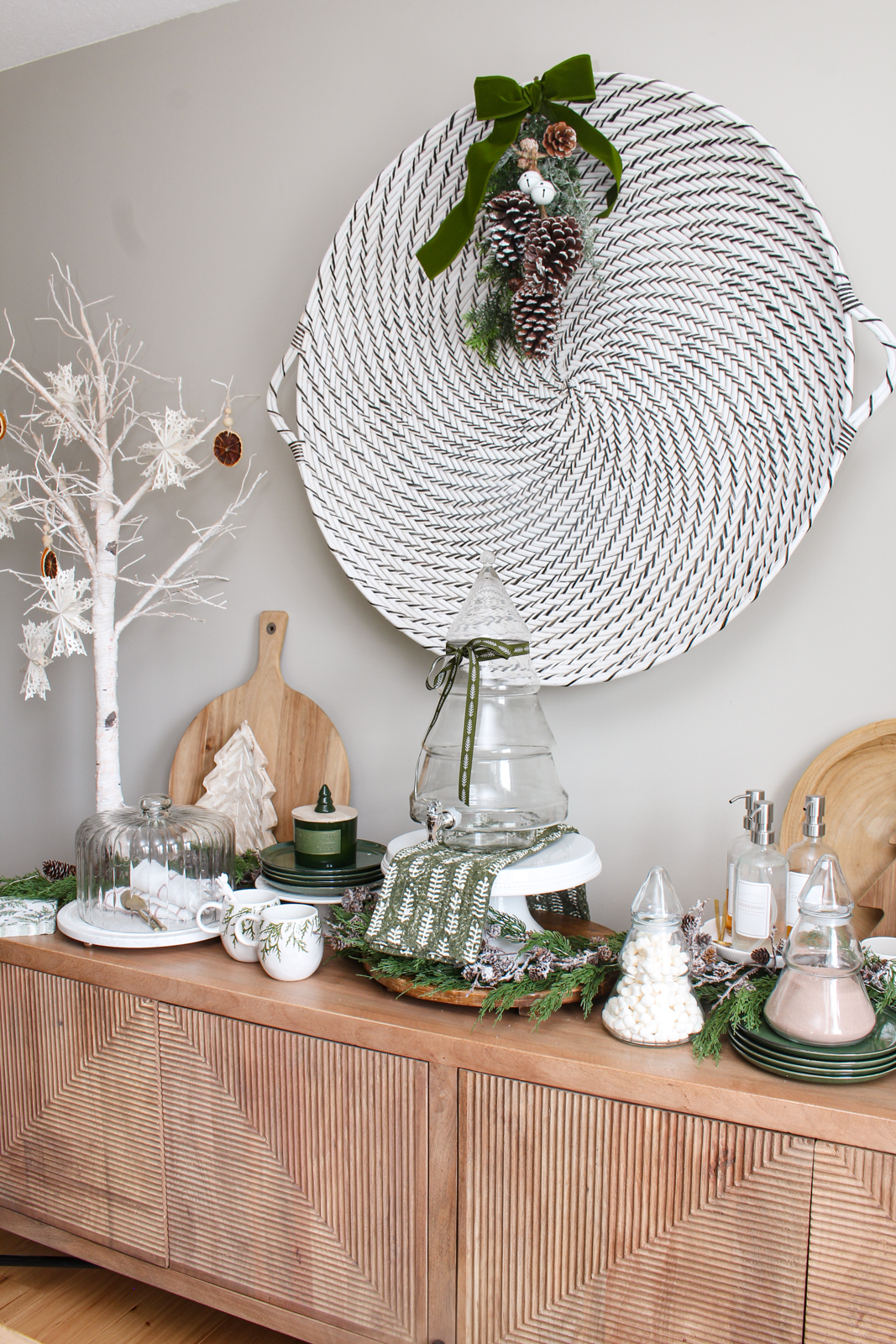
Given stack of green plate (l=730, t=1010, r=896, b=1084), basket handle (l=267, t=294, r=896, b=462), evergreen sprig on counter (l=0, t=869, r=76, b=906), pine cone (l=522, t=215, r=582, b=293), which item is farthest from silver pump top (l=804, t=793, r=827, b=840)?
evergreen sprig on counter (l=0, t=869, r=76, b=906)

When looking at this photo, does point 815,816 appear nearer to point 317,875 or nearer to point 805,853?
point 805,853

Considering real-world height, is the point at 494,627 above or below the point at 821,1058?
above

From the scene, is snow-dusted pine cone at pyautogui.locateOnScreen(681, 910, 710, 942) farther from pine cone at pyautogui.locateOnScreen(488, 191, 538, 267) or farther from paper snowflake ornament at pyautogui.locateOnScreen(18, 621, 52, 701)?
paper snowflake ornament at pyautogui.locateOnScreen(18, 621, 52, 701)

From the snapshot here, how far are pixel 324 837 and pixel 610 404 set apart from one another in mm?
680

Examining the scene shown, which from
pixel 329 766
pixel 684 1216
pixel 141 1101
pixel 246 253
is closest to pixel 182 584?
pixel 329 766

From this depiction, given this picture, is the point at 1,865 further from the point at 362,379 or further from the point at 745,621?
the point at 745,621

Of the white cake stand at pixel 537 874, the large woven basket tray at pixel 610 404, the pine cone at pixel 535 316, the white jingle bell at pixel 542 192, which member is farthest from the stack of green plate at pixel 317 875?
the white jingle bell at pixel 542 192

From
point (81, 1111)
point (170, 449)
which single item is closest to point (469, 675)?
point (170, 449)

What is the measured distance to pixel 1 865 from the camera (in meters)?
1.80

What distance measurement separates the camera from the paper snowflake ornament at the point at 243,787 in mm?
1457

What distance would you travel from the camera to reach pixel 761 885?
1.00m

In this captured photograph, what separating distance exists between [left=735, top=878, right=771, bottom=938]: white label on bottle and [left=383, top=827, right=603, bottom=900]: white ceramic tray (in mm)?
163

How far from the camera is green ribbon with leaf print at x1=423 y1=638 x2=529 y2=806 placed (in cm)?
105

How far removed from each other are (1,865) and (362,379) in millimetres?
1193
